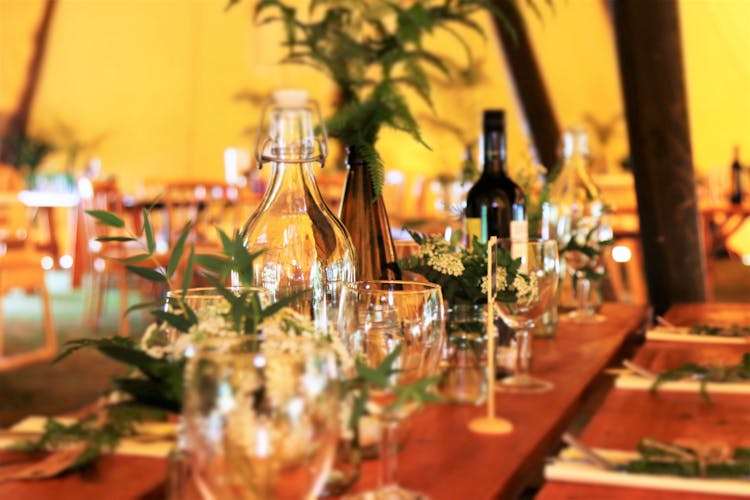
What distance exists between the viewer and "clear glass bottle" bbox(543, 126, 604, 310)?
1941 millimetres

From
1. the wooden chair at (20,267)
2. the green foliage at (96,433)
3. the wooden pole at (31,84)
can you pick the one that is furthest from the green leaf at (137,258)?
the wooden pole at (31,84)

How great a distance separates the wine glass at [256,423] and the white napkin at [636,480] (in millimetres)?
314

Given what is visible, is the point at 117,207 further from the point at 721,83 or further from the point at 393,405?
the point at 721,83

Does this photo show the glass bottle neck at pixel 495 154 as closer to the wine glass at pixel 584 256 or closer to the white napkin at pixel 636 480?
the wine glass at pixel 584 256

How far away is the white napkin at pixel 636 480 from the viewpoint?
0.82 metres

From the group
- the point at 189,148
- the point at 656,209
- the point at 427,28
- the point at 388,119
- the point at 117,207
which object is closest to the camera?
the point at 388,119

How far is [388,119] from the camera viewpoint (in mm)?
1298

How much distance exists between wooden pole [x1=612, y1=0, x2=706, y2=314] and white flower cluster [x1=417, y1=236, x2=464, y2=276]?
171cm

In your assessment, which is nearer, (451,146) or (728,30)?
(728,30)

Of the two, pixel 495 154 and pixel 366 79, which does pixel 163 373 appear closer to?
pixel 495 154

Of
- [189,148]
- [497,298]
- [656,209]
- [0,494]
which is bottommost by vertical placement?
[0,494]

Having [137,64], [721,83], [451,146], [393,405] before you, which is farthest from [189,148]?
[393,405]

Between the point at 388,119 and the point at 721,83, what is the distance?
9882 mm

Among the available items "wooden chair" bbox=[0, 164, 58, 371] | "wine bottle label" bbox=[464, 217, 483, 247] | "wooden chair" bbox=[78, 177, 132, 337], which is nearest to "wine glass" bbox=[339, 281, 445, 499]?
"wine bottle label" bbox=[464, 217, 483, 247]
